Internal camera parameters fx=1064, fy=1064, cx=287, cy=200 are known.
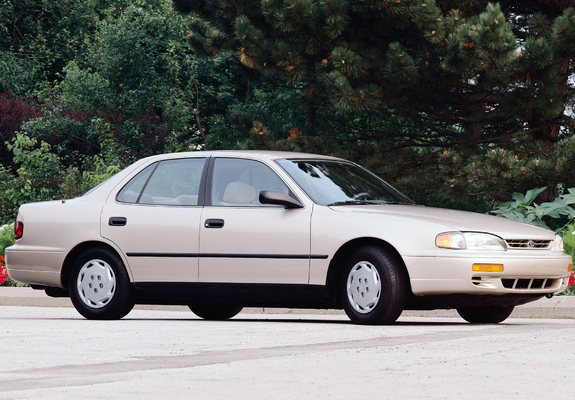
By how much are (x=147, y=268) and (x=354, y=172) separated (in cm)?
229

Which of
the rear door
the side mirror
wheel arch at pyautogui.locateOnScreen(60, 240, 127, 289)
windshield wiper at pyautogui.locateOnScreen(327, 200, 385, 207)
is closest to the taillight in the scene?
wheel arch at pyautogui.locateOnScreen(60, 240, 127, 289)

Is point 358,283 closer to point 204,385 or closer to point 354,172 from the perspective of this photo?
point 354,172

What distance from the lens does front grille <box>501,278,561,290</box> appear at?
938cm

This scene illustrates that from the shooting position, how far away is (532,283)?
377 inches

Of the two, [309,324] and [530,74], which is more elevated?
[530,74]

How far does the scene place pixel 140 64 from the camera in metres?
27.5

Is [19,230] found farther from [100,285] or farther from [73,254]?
[100,285]

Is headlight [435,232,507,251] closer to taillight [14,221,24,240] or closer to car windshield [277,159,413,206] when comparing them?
car windshield [277,159,413,206]

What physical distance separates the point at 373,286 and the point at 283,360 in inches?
98.0

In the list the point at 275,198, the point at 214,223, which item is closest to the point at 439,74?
the point at 214,223

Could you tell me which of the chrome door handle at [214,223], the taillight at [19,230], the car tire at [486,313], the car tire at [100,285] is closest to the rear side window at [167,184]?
the chrome door handle at [214,223]

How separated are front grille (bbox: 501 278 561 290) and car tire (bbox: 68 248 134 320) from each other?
12.0ft

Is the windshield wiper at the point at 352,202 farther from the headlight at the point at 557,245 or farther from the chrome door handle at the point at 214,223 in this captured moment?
the headlight at the point at 557,245

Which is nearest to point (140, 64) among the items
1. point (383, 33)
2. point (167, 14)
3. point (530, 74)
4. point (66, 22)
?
point (167, 14)
